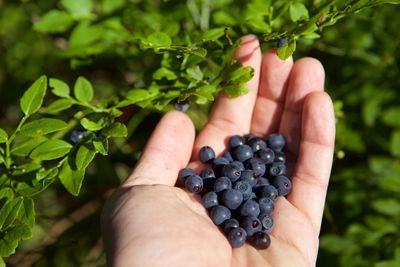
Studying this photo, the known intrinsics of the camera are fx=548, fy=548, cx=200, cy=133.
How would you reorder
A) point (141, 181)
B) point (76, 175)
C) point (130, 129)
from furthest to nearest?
point (130, 129) < point (141, 181) < point (76, 175)

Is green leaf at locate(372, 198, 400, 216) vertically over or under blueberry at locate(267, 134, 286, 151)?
under

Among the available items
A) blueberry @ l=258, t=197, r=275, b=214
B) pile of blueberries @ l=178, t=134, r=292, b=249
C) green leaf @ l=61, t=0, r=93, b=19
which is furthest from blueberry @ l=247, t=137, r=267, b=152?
green leaf @ l=61, t=0, r=93, b=19

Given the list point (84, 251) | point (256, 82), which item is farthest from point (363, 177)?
point (84, 251)

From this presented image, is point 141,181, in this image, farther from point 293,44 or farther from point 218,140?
point 293,44

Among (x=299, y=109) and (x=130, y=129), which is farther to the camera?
(x=130, y=129)

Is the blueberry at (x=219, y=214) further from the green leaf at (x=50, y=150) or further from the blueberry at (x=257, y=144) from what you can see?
the green leaf at (x=50, y=150)

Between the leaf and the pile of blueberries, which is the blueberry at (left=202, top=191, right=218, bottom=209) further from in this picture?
the leaf

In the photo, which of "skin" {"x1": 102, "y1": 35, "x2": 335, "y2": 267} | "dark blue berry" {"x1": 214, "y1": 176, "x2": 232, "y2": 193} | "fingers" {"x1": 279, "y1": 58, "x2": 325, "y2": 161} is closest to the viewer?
"skin" {"x1": 102, "y1": 35, "x2": 335, "y2": 267}
